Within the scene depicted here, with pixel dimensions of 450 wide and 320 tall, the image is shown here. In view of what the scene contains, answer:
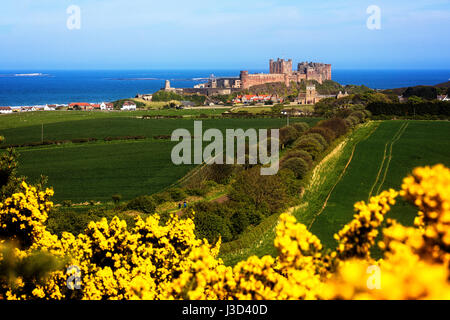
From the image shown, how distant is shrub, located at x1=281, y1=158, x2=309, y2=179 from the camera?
106 ft

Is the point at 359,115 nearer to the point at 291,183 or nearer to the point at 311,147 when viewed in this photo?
the point at 311,147

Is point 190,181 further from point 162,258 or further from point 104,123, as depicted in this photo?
point 104,123

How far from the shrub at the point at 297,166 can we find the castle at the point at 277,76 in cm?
13887

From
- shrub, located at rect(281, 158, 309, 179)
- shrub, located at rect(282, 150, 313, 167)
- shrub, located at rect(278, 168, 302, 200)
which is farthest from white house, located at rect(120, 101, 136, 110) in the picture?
shrub, located at rect(278, 168, 302, 200)

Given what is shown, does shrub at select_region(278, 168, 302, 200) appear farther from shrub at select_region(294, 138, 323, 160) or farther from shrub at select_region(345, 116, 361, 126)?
shrub at select_region(345, 116, 361, 126)

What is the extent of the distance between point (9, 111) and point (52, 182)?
265 feet

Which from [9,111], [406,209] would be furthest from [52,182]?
[9,111]

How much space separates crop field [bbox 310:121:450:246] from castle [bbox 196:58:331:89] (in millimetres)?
110322
